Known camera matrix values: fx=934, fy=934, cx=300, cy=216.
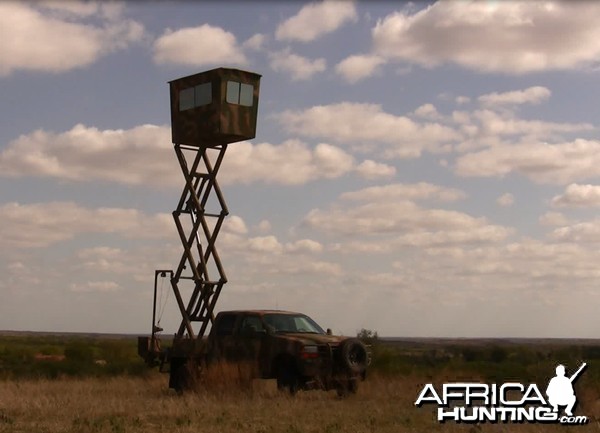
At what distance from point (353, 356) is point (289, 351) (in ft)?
4.35

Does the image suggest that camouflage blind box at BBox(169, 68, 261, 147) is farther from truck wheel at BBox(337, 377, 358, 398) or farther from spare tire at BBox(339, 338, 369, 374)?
truck wheel at BBox(337, 377, 358, 398)

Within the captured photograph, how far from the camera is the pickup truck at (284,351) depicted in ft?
62.1

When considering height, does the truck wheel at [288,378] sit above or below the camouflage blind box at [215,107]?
below

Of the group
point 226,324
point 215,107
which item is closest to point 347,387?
point 226,324

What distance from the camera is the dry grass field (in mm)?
14094

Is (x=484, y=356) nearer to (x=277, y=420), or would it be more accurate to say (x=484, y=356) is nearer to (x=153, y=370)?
(x=153, y=370)

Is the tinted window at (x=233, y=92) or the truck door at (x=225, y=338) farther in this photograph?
the tinted window at (x=233, y=92)

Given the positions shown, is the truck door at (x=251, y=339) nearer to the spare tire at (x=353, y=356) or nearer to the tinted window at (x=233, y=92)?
the spare tire at (x=353, y=356)

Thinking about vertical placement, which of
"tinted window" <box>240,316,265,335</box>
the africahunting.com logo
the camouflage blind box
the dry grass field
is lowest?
the dry grass field

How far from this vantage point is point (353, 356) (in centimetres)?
1916

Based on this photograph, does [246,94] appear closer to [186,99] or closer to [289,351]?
[186,99]

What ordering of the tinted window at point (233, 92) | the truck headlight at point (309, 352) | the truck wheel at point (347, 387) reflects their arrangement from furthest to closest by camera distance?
the tinted window at point (233, 92), the truck wheel at point (347, 387), the truck headlight at point (309, 352)

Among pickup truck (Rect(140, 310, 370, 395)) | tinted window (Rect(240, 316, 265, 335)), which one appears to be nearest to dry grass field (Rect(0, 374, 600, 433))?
pickup truck (Rect(140, 310, 370, 395))

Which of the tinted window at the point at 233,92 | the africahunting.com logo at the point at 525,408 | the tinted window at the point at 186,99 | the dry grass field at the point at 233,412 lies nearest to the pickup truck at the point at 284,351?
the dry grass field at the point at 233,412
